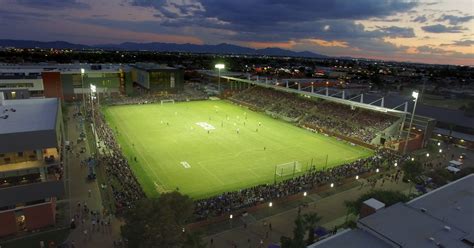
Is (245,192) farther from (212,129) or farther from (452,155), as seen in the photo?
(452,155)

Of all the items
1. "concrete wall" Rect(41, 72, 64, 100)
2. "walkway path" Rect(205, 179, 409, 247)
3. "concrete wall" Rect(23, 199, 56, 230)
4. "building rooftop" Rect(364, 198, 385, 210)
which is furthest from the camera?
"concrete wall" Rect(41, 72, 64, 100)

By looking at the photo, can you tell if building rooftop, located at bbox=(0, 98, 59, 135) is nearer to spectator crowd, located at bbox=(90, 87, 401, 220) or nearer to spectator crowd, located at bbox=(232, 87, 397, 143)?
spectator crowd, located at bbox=(90, 87, 401, 220)

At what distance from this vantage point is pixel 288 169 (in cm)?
3391

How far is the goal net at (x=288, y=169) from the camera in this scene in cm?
3298

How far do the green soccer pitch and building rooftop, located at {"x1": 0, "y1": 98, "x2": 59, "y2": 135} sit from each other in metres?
9.61

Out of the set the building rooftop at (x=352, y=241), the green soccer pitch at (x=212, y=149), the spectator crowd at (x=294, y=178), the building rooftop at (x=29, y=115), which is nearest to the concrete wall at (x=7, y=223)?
the building rooftop at (x=29, y=115)

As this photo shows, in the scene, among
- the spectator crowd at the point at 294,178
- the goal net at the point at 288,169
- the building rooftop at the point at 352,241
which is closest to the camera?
the building rooftop at the point at 352,241

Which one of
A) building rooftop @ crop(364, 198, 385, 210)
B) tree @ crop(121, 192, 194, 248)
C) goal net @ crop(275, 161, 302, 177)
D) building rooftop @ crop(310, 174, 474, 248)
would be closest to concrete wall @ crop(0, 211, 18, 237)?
tree @ crop(121, 192, 194, 248)

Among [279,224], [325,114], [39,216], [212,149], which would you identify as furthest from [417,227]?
[325,114]

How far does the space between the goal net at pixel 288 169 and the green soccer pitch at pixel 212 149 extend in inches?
12.7

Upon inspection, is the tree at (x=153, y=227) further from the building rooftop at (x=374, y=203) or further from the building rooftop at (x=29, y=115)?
the building rooftop at (x=374, y=203)

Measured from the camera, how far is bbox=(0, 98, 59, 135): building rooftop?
22422 mm

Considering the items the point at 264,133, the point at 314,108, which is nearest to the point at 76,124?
the point at 264,133

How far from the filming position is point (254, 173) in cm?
3306
